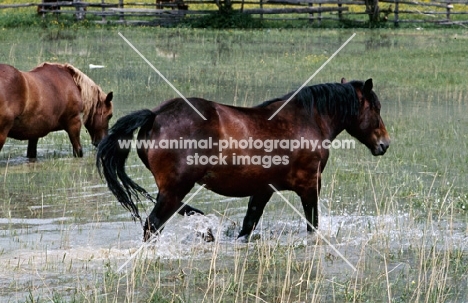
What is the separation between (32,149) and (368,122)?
4.85m

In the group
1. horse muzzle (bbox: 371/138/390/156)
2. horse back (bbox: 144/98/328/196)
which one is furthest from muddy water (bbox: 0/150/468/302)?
horse muzzle (bbox: 371/138/390/156)

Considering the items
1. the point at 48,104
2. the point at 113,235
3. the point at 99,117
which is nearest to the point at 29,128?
the point at 48,104

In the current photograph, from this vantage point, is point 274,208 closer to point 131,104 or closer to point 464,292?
point 464,292

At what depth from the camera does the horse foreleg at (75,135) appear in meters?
11.1

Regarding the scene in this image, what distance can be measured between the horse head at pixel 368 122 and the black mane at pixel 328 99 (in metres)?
0.10

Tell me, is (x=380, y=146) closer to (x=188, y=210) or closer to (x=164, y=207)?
(x=188, y=210)

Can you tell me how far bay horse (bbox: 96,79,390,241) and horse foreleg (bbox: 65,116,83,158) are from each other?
417 cm

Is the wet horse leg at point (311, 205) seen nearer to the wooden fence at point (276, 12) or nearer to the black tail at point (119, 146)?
the black tail at point (119, 146)

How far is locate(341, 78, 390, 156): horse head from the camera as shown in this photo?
25.0 ft

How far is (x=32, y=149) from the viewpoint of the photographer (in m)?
10.9

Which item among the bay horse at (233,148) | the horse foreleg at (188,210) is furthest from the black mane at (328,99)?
the horse foreleg at (188,210)

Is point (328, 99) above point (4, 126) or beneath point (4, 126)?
above

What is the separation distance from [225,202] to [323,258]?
7.02ft

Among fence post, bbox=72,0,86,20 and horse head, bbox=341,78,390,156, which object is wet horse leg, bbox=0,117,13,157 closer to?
horse head, bbox=341,78,390,156
